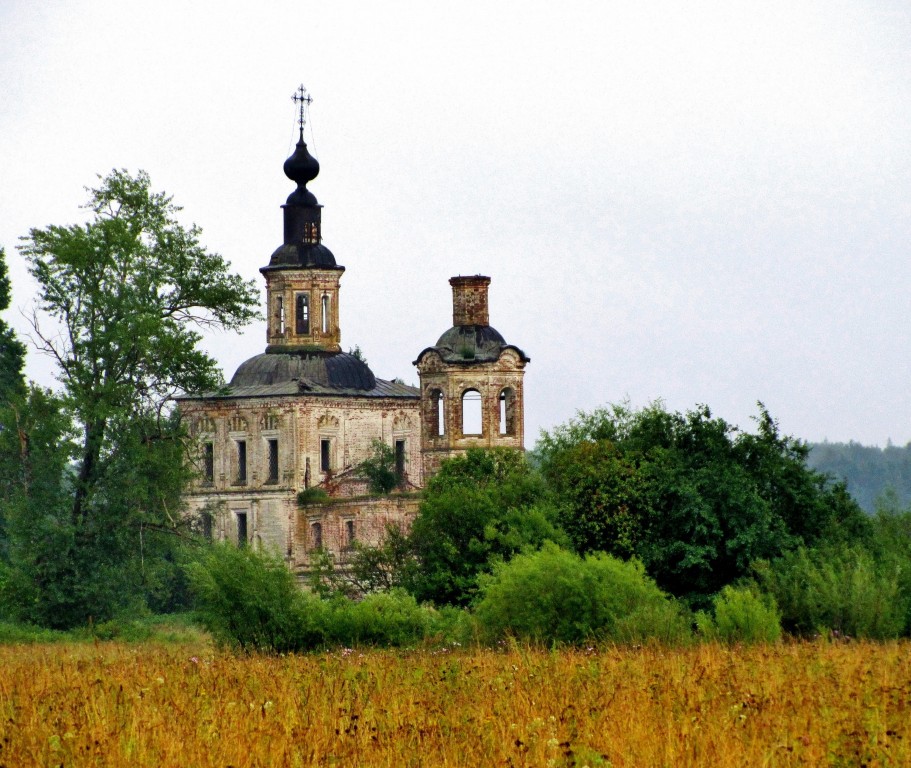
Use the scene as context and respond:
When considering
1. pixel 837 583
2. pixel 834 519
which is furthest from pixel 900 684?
pixel 834 519

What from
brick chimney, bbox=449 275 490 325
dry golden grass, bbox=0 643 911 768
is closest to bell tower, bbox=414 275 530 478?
brick chimney, bbox=449 275 490 325

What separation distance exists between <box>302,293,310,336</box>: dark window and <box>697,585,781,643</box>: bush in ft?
123

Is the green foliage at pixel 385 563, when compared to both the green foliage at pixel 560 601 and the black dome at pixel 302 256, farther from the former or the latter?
the black dome at pixel 302 256

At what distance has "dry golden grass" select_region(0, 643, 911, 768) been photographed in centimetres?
907

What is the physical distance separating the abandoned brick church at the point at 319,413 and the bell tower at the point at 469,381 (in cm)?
4

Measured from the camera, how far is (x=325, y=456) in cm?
5653

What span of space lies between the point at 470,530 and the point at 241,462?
24.3m

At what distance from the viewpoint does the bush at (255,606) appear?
22125 millimetres

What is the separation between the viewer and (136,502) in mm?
36625

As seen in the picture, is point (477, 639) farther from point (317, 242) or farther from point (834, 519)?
point (317, 242)

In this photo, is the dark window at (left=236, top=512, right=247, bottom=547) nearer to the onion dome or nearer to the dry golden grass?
the onion dome

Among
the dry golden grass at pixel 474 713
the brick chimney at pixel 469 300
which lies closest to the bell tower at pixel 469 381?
the brick chimney at pixel 469 300

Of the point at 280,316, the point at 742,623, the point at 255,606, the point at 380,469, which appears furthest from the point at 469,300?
the point at 742,623

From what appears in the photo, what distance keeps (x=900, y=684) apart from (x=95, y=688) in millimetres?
5678
